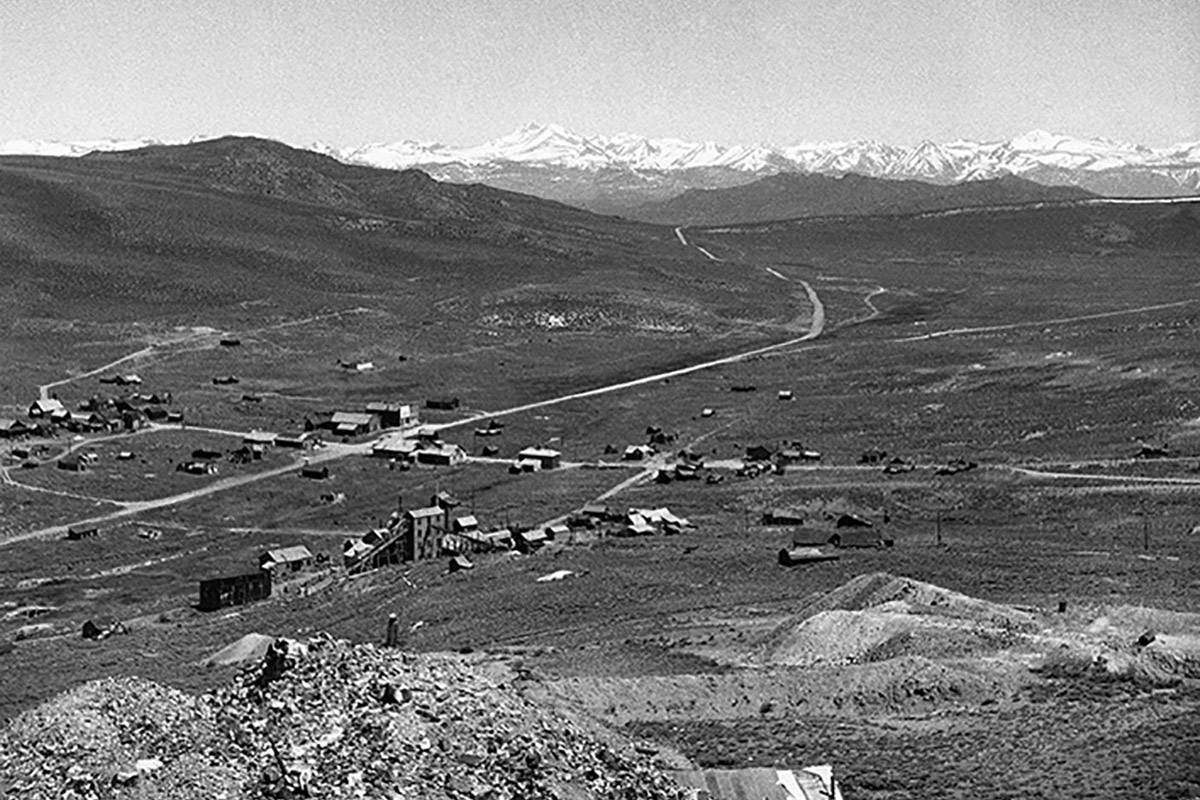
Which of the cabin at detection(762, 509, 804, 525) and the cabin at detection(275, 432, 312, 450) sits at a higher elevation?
the cabin at detection(762, 509, 804, 525)

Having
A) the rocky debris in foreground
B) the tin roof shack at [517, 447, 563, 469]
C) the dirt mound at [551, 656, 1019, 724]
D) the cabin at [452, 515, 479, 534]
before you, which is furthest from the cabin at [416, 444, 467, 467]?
the rocky debris in foreground

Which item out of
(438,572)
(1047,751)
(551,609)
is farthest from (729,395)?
(1047,751)

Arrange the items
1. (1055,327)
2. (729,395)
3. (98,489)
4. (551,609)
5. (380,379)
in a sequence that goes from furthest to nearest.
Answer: (1055,327), (380,379), (729,395), (98,489), (551,609)

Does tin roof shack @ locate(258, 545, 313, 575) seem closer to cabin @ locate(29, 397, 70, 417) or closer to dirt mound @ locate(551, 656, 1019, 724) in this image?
dirt mound @ locate(551, 656, 1019, 724)

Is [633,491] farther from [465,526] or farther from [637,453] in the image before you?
[465,526]

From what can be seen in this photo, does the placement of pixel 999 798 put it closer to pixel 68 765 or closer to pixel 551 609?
pixel 68 765

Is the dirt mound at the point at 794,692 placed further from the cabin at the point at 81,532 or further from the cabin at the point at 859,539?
the cabin at the point at 81,532

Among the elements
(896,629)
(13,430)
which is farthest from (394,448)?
(896,629)
